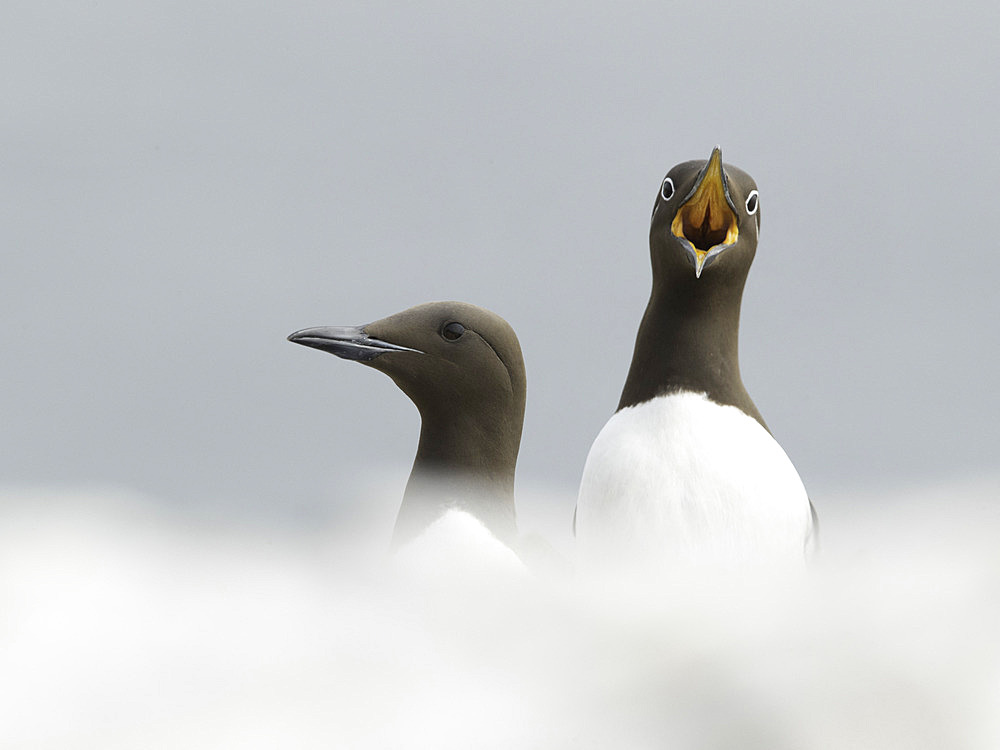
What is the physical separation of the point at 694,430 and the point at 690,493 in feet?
0.39

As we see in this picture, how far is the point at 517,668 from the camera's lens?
133cm

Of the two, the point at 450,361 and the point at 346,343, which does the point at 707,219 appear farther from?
the point at 346,343

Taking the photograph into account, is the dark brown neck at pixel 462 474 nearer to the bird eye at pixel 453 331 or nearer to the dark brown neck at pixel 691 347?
the bird eye at pixel 453 331

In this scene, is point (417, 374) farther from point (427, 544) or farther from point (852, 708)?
point (852, 708)

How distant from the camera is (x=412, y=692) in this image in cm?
129

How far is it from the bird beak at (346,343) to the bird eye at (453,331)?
0.07 meters

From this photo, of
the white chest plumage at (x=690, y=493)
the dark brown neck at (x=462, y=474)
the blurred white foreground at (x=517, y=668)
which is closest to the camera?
the blurred white foreground at (x=517, y=668)

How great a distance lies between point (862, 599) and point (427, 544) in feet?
4.54

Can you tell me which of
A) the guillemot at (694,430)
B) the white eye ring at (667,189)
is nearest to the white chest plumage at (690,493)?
the guillemot at (694,430)

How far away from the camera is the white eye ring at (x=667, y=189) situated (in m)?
2.45

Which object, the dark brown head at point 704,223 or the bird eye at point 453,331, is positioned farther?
the bird eye at point 453,331

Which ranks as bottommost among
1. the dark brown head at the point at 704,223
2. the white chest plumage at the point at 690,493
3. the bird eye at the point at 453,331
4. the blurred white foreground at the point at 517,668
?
the blurred white foreground at the point at 517,668

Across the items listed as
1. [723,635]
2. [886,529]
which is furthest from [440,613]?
[886,529]

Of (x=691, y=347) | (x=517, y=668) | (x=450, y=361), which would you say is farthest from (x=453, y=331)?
(x=517, y=668)
